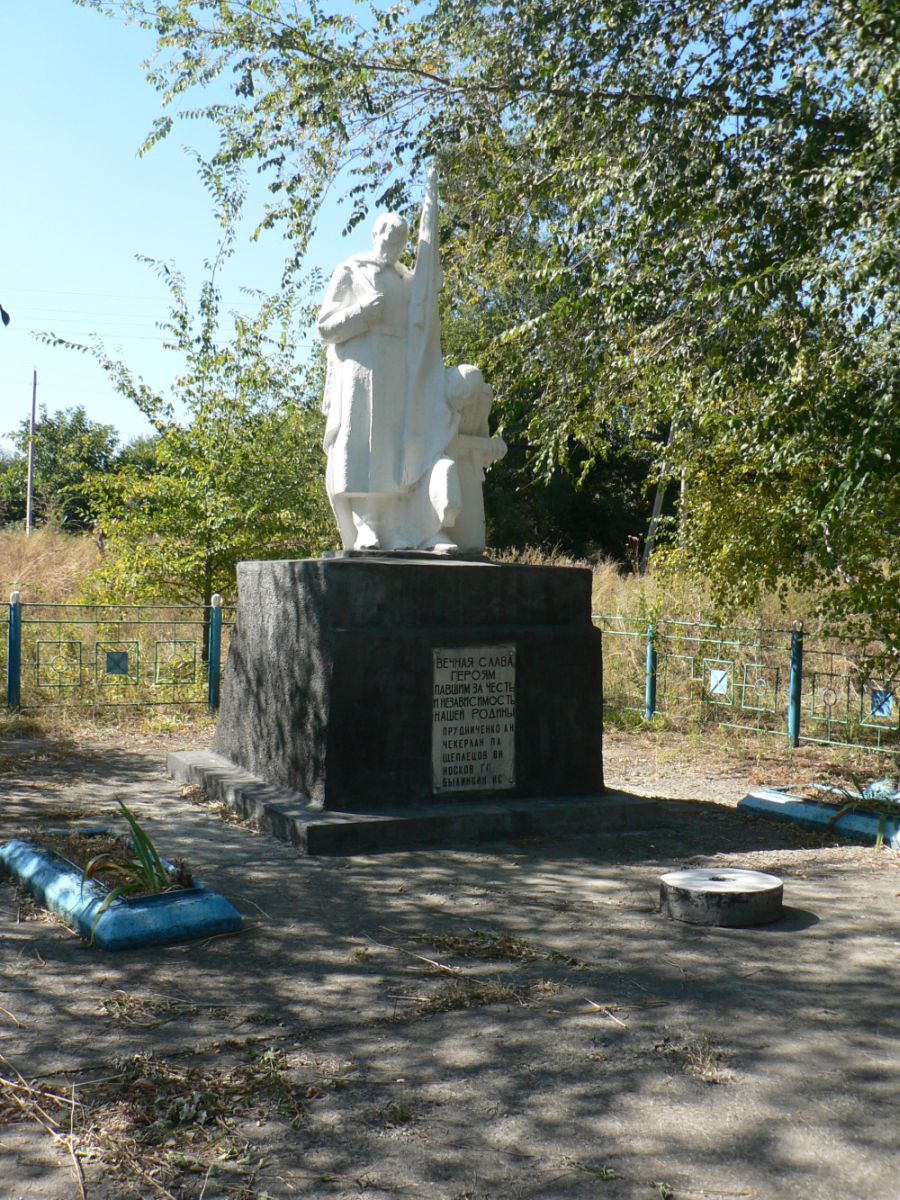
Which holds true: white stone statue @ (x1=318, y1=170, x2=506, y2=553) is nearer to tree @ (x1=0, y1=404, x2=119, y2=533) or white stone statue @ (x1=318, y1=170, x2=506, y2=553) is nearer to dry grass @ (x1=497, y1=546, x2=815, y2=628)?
dry grass @ (x1=497, y1=546, x2=815, y2=628)

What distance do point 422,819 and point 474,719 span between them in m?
0.75

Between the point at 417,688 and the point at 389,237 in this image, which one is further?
the point at 389,237

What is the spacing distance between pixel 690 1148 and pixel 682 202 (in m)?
6.67

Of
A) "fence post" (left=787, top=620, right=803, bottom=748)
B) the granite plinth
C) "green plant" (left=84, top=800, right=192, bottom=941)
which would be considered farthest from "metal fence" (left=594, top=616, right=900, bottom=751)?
"green plant" (left=84, top=800, right=192, bottom=941)

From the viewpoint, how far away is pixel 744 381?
324 inches

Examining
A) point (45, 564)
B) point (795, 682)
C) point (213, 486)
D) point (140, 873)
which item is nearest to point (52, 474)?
point (45, 564)

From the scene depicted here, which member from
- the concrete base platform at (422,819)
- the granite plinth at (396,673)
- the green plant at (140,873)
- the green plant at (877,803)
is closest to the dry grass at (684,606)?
the green plant at (877,803)

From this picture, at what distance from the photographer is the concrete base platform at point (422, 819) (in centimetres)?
631

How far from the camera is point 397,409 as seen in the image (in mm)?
7582

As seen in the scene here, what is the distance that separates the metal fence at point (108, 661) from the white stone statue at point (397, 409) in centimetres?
464

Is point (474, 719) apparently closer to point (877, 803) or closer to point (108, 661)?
point (877, 803)

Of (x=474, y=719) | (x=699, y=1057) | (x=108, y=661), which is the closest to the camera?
(x=699, y=1057)

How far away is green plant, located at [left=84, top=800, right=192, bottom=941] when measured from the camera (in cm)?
480

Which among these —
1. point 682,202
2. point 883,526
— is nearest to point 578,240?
point 682,202
